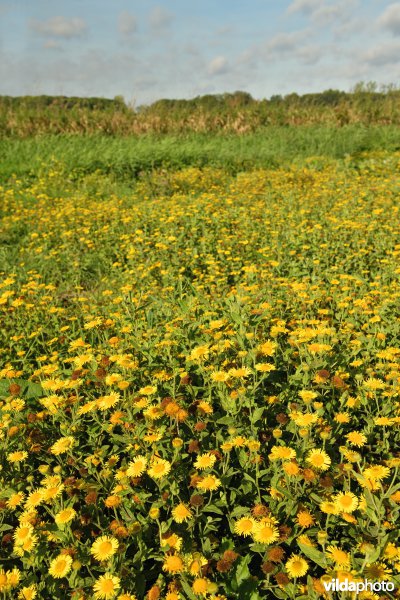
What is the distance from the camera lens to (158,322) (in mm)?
3090

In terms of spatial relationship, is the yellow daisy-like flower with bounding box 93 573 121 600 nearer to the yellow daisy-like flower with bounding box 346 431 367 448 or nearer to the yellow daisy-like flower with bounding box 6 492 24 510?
the yellow daisy-like flower with bounding box 6 492 24 510

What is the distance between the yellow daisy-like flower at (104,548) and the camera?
130 cm

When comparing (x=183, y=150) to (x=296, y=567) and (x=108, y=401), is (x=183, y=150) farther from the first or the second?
(x=296, y=567)

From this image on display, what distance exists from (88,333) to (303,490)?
7.40ft

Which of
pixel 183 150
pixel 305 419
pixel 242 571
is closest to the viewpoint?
pixel 242 571

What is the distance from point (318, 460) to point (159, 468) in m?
0.59

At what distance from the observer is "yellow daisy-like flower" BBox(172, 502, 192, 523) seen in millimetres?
1413

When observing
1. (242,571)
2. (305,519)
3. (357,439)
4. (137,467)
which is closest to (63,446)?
(137,467)

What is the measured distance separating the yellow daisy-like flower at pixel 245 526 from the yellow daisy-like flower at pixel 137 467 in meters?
0.39

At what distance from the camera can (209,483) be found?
149 cm

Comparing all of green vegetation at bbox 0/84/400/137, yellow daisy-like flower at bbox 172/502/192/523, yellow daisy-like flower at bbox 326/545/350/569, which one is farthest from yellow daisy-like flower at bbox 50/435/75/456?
green vegetation at bbox 0/84/400/137

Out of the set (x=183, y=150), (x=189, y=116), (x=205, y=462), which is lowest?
(x=205, y=462)

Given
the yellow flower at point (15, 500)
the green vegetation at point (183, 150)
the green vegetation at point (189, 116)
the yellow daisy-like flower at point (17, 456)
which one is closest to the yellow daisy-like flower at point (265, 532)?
the yellow flower at point (15, 500)

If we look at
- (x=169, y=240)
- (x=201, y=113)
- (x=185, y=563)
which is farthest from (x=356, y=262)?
(x=201, y=113)
